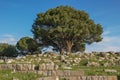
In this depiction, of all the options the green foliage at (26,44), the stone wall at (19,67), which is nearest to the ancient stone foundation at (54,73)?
the stone wall at (19,67)

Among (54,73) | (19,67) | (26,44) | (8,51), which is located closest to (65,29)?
(26,44)

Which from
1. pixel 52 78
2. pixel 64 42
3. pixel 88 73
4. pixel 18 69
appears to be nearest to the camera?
pixel 52 78

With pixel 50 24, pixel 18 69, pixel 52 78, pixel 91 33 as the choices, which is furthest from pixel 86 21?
A: pixel 52 78

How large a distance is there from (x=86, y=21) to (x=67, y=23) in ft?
19.0

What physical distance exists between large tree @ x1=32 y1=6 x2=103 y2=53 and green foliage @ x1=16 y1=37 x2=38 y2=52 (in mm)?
7521

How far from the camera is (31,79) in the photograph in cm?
1923

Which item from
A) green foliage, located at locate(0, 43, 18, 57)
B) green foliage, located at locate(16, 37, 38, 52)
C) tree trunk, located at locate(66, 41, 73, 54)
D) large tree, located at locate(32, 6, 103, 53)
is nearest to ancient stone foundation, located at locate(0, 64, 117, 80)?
large tree, located at locate(32, 6, 103, 53)

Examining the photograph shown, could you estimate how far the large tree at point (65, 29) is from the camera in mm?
64125

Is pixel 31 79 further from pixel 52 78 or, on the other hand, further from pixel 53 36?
pixel 53 36

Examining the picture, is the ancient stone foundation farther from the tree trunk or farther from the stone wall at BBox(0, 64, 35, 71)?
the tree trunk

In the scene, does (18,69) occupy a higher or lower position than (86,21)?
lower

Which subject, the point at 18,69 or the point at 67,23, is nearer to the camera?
the point at 18,69

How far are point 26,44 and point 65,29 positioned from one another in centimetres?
2328

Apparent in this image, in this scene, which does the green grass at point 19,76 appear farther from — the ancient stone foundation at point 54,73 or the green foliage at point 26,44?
the green foliage at point 26,44
